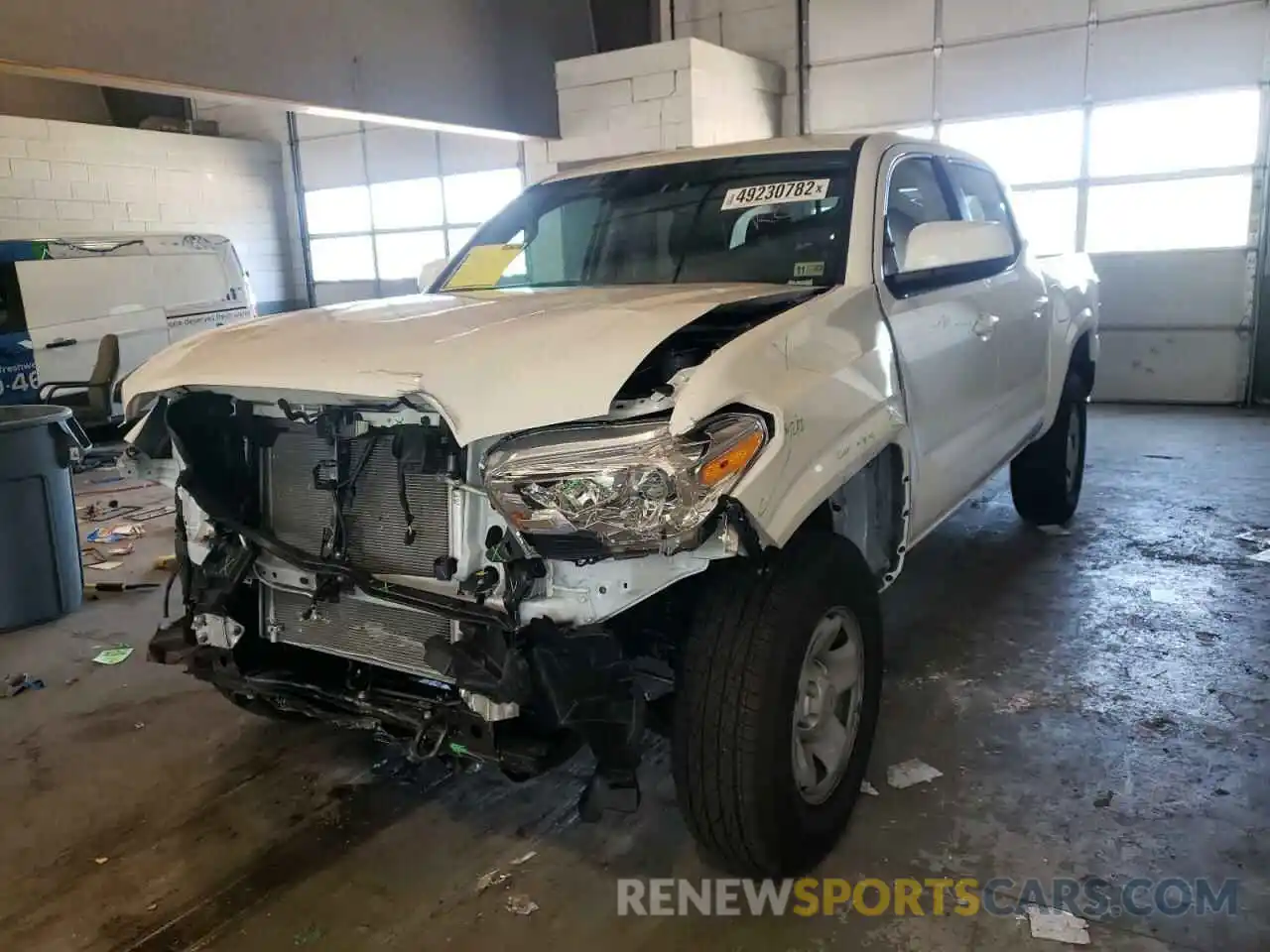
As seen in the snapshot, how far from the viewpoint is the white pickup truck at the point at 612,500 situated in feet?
6.44

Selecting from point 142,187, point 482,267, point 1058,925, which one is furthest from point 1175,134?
point 142,187

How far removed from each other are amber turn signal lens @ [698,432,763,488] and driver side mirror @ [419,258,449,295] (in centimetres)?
213

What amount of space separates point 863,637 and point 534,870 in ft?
3.33

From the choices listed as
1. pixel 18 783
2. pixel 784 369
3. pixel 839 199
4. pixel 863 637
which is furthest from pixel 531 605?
pixel 18 783

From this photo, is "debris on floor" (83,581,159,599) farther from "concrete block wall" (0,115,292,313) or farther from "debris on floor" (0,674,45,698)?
"concrete block wall" (0,115,292,313)

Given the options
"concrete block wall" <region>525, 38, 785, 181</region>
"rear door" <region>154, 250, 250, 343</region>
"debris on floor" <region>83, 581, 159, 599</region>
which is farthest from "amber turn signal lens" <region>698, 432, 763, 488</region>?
"rear door" <region>154, 250, 250, 343</region>

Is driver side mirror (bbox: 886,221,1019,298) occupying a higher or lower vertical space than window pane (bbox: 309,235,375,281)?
lower

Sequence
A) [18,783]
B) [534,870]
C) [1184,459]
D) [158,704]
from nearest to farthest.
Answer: [534,870] < [18,783] < [158,704] < [1184,459]

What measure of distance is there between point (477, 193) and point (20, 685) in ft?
34.8

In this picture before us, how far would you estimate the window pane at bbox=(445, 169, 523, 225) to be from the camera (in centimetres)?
1300

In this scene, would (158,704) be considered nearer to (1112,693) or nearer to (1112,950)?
(1112,950)

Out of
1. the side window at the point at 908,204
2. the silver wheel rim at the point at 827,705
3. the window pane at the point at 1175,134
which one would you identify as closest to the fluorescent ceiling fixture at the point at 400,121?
the side window at the point at 908,204

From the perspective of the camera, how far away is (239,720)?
135 inches

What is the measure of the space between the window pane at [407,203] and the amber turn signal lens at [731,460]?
1265 centimetres
